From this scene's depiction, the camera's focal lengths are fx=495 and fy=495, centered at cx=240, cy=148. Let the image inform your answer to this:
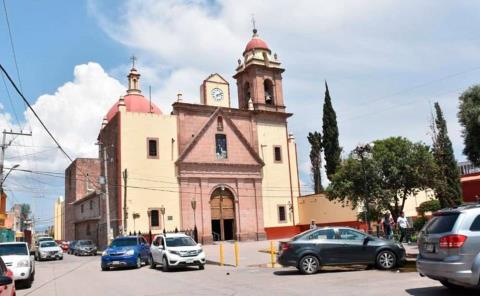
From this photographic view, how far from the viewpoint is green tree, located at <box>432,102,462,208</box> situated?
1084 inches

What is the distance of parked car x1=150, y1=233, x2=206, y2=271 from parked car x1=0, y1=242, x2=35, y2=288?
4.96 m

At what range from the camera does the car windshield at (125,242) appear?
22.1m

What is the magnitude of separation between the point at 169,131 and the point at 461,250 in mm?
37115

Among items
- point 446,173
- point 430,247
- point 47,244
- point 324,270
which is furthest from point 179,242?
point 47,244

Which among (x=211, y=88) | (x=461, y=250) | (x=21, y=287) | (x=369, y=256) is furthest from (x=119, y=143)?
(x=461, y=250)

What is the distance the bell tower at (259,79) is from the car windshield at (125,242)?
28345 mm

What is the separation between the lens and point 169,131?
145ft

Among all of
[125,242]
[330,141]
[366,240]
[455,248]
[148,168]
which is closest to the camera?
[455,248]

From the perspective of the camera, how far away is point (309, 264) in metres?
15.3

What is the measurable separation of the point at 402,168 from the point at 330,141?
1662 cm

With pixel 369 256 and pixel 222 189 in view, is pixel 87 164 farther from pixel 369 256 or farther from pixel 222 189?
Result: pixel 369 256

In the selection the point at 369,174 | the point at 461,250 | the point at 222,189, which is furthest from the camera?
the point at 222,189

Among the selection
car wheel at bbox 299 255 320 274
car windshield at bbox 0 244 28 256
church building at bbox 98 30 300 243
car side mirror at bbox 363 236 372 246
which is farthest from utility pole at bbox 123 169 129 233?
car side mirror at bbox 363 236 372 246

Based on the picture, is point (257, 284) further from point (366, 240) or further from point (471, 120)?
point (471, 120)
